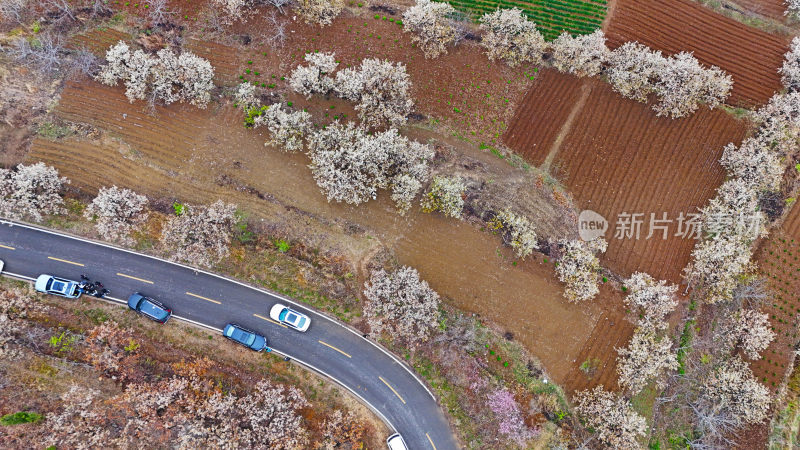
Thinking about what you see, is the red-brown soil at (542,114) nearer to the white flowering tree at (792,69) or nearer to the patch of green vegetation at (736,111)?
the patch of green vegetation at (736,111)

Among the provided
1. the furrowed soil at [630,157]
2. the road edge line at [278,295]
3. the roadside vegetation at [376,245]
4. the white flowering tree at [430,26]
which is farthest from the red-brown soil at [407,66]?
the road edge line at [278,295]

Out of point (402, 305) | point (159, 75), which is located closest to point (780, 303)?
point (402, 305)

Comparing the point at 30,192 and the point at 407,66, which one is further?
the point at 407,66

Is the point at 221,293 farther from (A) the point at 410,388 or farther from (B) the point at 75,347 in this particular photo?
(A) the point at 410,388

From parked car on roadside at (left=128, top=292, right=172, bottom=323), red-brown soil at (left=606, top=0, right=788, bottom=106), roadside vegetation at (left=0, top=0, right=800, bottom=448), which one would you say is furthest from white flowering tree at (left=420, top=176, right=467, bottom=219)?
parked car on roadside at (left=128, top=292, right=172, bottom=323)

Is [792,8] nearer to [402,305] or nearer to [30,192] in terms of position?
[402,305]

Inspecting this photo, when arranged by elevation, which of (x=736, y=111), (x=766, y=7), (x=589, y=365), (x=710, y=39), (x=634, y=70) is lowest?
(x=589, y=365)
